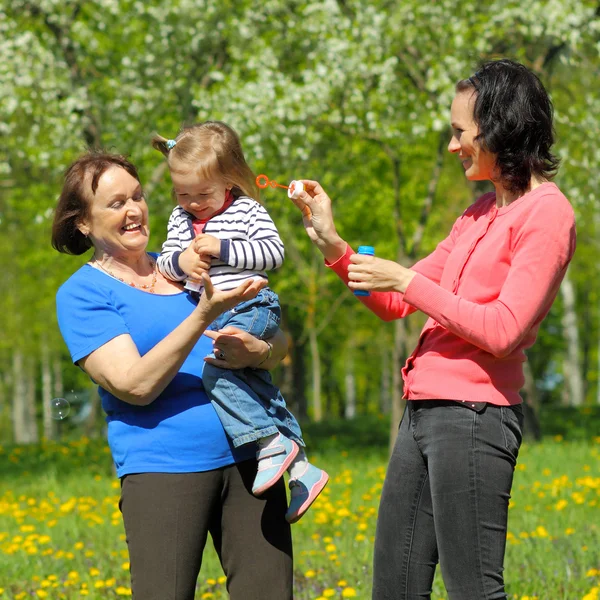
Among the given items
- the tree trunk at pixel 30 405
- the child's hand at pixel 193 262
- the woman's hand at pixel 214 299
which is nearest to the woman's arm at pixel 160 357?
the woman's hand at pixel 214 299

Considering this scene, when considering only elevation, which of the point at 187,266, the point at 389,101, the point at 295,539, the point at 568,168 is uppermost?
the point at 389,101

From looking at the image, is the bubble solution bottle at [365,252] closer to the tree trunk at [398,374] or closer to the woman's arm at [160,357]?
the woman's arm at [160,357]

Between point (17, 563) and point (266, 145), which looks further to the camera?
point (266, 145)

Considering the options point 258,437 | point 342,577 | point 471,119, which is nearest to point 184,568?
point 258,437

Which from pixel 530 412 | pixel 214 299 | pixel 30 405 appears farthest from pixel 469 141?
pixel 30 405

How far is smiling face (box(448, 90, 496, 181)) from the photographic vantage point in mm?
2875

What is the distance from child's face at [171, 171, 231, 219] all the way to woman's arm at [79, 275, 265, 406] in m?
0.44

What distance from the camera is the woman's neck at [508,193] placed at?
2.89 metres

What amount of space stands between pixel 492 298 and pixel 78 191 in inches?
55.5

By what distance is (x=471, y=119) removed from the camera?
2.88 meters

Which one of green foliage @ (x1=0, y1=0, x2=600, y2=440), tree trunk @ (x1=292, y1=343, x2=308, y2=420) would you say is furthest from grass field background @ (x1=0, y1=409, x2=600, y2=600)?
tree trunk @ (x1=292, y1=343, x2=308, y2=420)

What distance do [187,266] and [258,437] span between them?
59 centimetres

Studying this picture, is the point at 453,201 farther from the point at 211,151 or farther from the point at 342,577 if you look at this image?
the point at 211,151

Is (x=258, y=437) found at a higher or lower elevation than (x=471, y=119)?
lower
